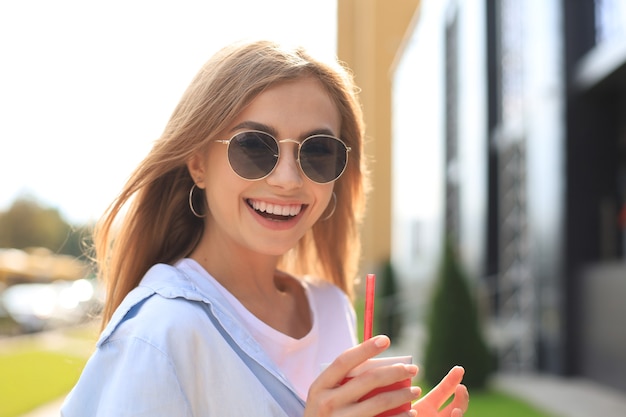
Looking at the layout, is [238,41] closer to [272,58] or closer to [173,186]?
[272,58]

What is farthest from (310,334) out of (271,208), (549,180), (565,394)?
(549,180)

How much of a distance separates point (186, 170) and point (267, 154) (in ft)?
1.03

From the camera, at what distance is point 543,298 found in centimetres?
1020

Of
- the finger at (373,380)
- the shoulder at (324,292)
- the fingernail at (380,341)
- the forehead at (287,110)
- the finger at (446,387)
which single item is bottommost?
the finger at (446,387)

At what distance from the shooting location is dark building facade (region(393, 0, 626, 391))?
898 cm

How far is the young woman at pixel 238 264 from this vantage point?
1.33m

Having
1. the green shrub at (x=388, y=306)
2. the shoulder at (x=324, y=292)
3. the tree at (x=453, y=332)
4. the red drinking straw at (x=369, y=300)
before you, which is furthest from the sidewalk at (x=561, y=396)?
the red drinking straw at (x=369, y=300)

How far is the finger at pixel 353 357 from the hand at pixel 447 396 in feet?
1.16

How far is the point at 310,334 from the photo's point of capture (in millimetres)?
1788

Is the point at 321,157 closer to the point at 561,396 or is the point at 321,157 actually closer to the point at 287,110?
the point at 287,110

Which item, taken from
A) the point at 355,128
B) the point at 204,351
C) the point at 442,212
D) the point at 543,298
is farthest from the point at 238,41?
the point at 442,212

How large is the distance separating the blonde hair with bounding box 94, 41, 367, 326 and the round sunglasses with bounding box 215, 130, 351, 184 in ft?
0.21

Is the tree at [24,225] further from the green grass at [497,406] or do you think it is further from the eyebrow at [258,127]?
the eyebrow at [258,127]

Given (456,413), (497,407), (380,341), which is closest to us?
(380,341)
